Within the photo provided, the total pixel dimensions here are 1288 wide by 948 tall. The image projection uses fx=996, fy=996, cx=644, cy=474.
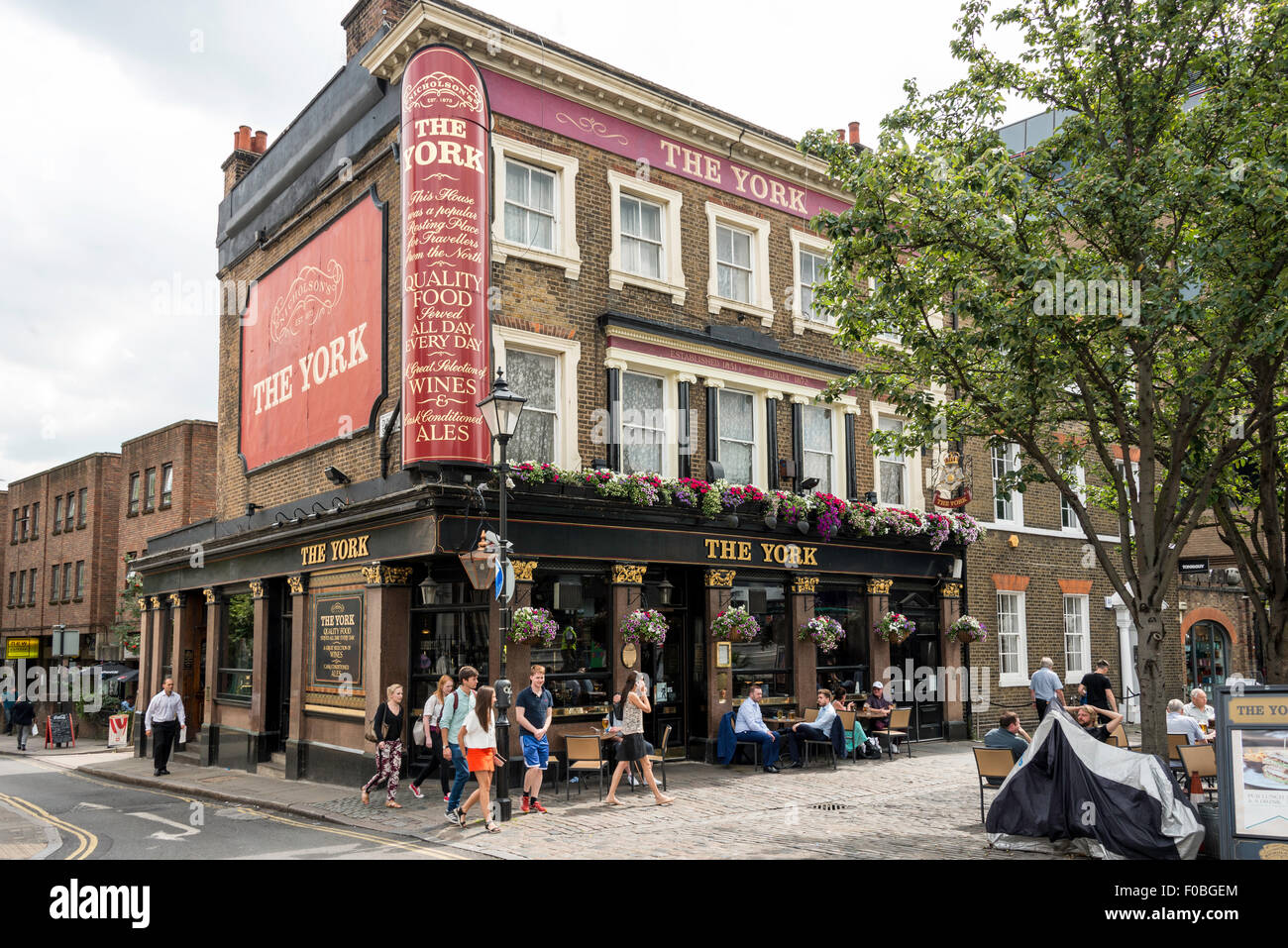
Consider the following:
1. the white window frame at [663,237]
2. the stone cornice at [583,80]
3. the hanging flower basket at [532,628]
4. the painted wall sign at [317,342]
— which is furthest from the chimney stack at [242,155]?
the hanging flower basket at [532,628]

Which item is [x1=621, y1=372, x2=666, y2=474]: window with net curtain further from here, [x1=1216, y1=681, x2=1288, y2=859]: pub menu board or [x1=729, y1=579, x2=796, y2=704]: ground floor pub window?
[x1=1216, y1=681, x2=1288, y2=859]: pub menu board

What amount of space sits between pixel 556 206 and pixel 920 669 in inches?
489

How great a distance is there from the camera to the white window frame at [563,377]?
15.8 meters

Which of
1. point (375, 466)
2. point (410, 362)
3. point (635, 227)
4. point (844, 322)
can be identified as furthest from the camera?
point (635, 227)

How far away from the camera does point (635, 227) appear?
1798cm

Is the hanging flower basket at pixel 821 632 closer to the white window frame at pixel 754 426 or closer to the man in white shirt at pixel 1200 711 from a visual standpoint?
the white window frame at pixel 754 426

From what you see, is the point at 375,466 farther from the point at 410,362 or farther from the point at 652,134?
the point at 652,134

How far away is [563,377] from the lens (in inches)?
643

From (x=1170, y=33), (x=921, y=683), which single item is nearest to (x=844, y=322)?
(x=1170, y=33)

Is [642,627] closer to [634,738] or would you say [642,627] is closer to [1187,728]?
[634,738]

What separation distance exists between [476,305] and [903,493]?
1102 centimetres

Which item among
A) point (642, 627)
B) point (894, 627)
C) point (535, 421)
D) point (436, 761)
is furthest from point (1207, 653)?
point (436, 761)

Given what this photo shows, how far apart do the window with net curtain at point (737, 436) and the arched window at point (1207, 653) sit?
624 inches

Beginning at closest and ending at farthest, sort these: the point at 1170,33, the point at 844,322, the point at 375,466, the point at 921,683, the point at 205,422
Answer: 1. the point at 1170,33
2. the point at 844,322
3. the point at 375,466
4. the point at 921,683
5. the point at 205,422
